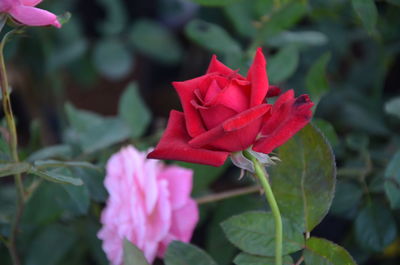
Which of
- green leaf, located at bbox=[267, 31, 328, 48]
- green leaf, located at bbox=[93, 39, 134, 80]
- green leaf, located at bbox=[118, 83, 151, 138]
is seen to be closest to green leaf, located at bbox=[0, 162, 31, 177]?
green leaf, located at bbox=[118, 83, 151, 138]

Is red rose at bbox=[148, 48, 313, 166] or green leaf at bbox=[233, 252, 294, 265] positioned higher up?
red rose at bbox=[148, 48, 313, 166]

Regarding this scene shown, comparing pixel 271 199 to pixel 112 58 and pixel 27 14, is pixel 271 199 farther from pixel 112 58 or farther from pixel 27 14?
pixel 112 58

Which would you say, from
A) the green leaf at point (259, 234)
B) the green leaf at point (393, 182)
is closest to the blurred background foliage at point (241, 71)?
the green leaf at point (393, 182)

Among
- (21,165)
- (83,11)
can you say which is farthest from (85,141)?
(83,11)

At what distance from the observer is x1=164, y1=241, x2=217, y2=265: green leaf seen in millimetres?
385

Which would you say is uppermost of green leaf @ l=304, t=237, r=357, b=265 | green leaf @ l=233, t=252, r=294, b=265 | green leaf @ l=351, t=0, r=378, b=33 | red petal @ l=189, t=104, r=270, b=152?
green leaf @ l=351, t=0, r=378, b=33

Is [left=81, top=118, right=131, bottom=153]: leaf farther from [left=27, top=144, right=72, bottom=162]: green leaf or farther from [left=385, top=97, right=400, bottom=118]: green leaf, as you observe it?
[left=385, top=97, right=400, bottom=118]: green leaf

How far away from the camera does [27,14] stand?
0.33 m

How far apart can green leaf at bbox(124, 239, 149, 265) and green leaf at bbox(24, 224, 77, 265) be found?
0.23 metres

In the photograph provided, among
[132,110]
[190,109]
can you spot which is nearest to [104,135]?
[132,110]

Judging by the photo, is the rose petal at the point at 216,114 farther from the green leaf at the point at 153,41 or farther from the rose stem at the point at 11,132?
the green leaf at the point at 153,41

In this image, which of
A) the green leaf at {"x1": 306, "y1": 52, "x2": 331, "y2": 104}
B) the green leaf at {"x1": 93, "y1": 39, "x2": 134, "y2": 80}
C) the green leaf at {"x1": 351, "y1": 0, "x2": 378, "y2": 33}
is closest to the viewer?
the green leaf at {"x1": 351, "y1": 0, "x2": 378, "y2": 33}

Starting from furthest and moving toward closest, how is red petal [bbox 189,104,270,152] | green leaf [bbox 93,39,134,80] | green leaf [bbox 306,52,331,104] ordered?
green leaf [bbox 93,39,134,80] → green leaf [bbox 306,52,331,104] → red petal [bbox 189,104,270,152]

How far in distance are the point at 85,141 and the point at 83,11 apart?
681mm
